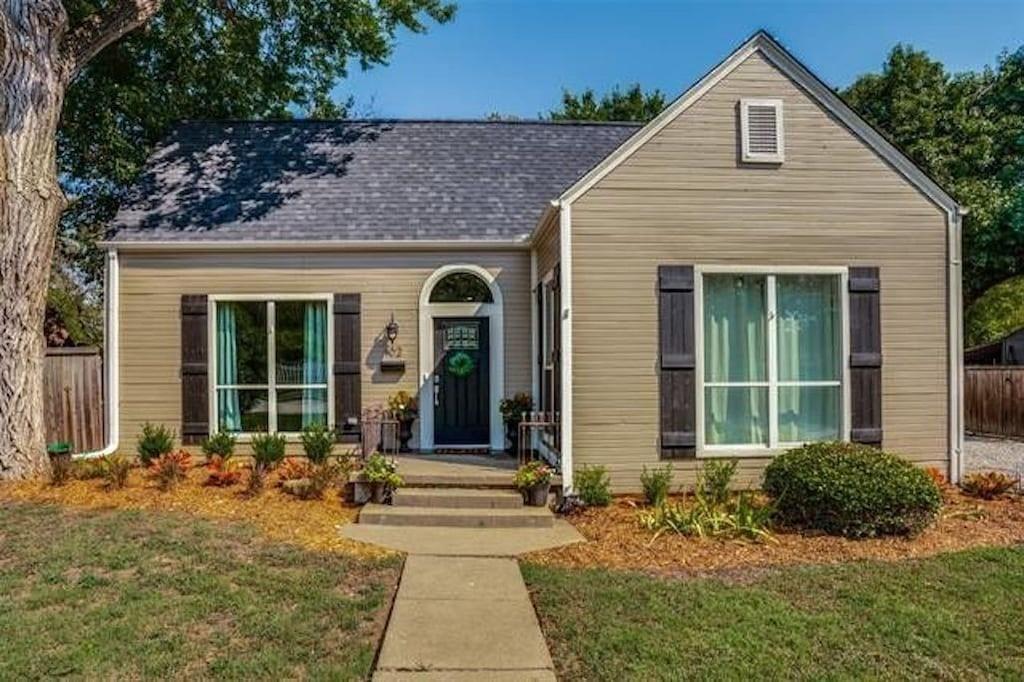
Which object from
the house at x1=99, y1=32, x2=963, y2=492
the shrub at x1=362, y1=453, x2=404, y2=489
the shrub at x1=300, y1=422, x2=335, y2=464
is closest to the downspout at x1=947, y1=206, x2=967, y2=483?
the house at x1=99, y1=32, x2=963, y2=492

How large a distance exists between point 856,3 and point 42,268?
42.5ft

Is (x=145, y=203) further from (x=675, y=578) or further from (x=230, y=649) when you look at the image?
(x=675, y=578)

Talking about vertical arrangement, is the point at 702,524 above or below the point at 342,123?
below

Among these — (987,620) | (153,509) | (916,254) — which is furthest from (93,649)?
(916,254)

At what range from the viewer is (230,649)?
4070 mm

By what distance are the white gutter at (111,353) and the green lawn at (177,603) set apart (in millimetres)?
3413

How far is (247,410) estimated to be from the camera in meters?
10.1

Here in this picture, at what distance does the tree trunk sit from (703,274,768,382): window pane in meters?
8.20

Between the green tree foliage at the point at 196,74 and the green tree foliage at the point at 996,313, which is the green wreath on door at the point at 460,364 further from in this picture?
the green tree foliage at the point at 996,313

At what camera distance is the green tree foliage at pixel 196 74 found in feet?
46.0

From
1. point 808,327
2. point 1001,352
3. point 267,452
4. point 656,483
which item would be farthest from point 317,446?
point 1001,352

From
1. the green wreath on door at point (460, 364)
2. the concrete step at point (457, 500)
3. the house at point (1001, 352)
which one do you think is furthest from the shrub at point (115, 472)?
the house at point (1001, 352)

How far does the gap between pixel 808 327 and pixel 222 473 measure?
7156mm

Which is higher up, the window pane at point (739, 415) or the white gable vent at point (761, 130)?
the white gable vent at point (761, 130)
